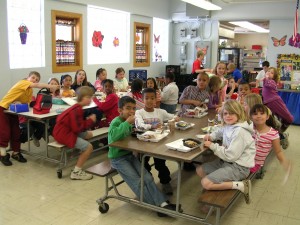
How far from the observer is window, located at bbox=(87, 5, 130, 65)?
7859mm

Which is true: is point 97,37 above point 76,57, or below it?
above

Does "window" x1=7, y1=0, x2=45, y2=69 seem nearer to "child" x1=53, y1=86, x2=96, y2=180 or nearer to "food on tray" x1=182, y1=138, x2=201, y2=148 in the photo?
"child" x1=53, y1=86, x2=96, y2=180

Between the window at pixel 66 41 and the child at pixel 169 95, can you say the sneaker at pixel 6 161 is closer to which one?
the child at pixel 169 95

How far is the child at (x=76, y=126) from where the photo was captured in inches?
156

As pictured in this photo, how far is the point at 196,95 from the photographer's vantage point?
188 inches

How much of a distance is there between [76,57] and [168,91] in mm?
3013

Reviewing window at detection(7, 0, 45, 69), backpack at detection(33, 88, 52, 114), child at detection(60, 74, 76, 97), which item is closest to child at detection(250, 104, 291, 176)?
backpack at detection(33, 88, 52, 114)

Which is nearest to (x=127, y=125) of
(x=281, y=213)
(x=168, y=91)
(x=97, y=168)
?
(x=97, y=168)

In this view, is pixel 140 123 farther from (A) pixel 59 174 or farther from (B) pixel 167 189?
(A) pixel 59 174

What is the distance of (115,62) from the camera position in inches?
340

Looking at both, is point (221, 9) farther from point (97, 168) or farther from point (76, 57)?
point (97, 168)

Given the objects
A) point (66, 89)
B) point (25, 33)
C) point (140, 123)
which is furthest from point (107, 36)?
point (140, 123)

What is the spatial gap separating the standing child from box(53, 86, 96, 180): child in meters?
0.68

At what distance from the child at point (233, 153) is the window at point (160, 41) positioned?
7.47 metres
